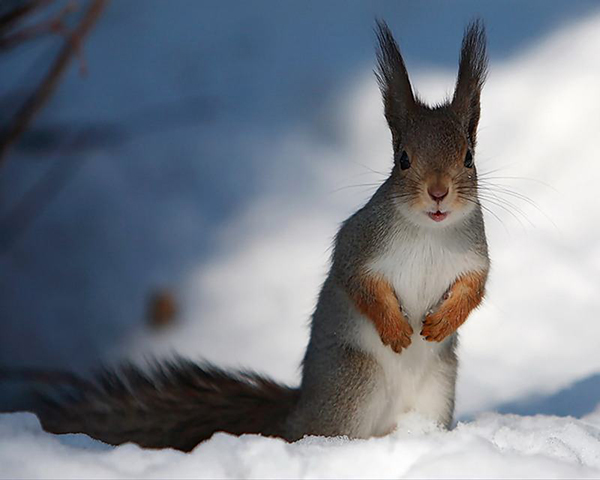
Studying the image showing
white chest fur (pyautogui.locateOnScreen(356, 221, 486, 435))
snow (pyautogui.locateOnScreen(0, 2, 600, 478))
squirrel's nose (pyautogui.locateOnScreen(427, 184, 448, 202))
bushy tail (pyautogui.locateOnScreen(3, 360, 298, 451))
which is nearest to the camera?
squirrel's nose (pyautogui.locateOnScreen(427, 184, 448, 202))

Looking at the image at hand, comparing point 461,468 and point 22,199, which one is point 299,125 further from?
point 461,468

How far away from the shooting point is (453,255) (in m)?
1.83

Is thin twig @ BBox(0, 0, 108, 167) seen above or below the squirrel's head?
above

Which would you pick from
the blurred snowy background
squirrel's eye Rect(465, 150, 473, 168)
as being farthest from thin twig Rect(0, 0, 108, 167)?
squirrel's eye Rect(465, 150, 473, 168)

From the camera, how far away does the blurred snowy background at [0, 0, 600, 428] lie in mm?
2855

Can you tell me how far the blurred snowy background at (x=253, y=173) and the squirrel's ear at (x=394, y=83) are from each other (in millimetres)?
984

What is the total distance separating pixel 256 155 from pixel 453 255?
5.23 ft

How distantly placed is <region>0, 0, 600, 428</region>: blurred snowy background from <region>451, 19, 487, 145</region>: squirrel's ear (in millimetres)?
958

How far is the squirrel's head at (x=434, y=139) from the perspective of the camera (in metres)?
1.71

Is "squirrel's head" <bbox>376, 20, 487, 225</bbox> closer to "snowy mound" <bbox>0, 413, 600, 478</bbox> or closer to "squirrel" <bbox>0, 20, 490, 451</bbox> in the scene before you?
"squirrel" <bbox>0, 20, 490, 451</bbox>

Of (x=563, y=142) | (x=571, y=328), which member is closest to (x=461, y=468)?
(x=571, y=328)

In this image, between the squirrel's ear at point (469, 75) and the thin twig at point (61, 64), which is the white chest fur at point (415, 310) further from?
the thin twig at point (61, 64)

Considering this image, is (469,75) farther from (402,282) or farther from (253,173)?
(253,173)

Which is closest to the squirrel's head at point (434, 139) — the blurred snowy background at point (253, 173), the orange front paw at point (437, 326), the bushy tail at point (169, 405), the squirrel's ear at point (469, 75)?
the squirrel's ear at point (469, 75)
